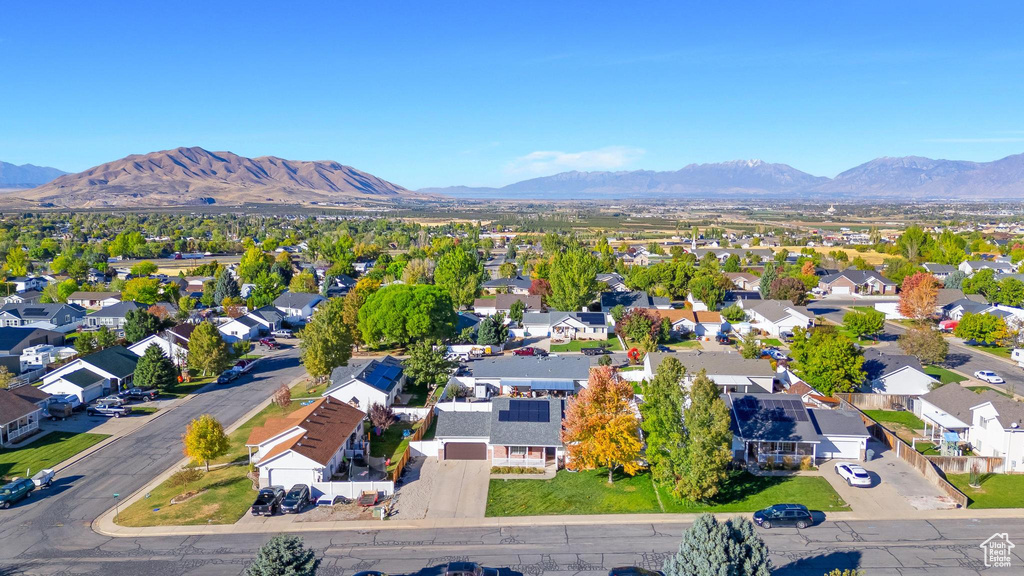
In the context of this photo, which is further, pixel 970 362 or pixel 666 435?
pixel 970 362

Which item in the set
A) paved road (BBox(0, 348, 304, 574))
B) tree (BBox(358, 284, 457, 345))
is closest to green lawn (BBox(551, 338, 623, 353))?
tree (BBox(358, 284, 457, 345))

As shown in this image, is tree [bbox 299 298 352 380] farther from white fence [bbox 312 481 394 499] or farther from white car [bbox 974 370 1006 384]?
Result: white car [bbox 974 370 1006 384]

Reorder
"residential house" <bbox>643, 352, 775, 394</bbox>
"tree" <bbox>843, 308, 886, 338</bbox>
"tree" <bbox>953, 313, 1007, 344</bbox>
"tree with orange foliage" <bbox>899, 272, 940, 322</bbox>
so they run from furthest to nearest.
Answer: "tree with orange foliage" <bbox>899, 272, 940, 322</bbox>
"tree" <bbox>843, 308, 886, 338</bbox>
"tree" <bbox>953, 313, 1007, 344</bbox>
"residential house" <bbox>643, 352, 775, 394</bbox>

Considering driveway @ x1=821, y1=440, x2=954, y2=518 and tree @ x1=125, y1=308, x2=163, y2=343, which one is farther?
tree @ x1=125, y1=308, x2=163, y2=343

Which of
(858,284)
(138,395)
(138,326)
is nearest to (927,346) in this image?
(858,284)

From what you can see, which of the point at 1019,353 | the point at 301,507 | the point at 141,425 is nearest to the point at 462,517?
the point at 301,507

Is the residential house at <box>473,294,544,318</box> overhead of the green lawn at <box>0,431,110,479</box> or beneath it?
overhead

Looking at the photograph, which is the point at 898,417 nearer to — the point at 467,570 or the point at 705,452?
the point at 705,452
